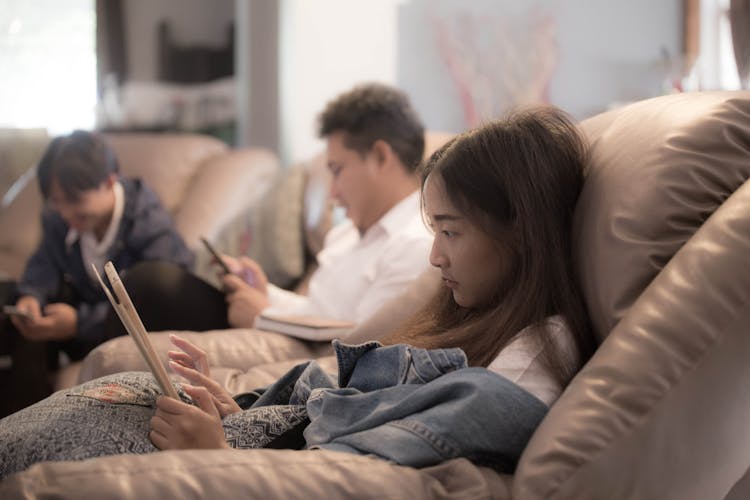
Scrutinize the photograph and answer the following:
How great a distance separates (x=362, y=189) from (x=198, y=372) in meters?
0.99

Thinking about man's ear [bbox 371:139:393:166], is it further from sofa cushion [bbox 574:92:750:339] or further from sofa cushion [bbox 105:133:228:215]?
sofa cushion [bbox 105:133:228:215]

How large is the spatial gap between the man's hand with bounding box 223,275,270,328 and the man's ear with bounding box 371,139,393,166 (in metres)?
0.42

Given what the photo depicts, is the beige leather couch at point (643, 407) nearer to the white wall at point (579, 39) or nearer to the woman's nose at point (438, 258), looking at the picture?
the woman's nose at point (438, 258)

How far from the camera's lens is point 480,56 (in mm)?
4051

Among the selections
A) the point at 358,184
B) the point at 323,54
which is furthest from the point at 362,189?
the point at 323,54

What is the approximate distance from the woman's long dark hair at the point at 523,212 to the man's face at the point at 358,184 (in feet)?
2.87

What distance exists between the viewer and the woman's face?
4.30 feet

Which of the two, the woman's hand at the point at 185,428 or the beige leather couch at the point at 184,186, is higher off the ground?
the woman's hand at the point at 185,428

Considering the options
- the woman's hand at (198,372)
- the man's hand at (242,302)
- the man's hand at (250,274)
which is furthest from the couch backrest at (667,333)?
the man's hand at (250,274)

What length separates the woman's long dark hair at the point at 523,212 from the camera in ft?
4.11

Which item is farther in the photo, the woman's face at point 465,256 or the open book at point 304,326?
the open book at point 304,326

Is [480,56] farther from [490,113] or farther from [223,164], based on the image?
[223,164]

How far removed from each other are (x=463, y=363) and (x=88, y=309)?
1740mm

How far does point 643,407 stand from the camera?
998 mm
